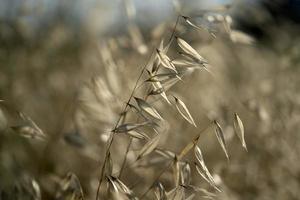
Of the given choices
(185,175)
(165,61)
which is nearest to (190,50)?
(165,61)

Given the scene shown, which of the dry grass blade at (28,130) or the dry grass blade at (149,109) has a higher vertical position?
the dry grass blade at (149,109)

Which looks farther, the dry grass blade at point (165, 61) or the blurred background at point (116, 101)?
the blurred background at point (116, 101)

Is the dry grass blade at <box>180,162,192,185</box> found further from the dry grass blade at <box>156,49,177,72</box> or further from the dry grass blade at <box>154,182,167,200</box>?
the dry grass blade at <box>156,49,177,72</box>

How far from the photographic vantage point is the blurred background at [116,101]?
3.87ft

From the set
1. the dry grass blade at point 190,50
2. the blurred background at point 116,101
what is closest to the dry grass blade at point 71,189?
the blurred background at point 116,101

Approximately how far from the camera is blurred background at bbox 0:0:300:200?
1.18 m

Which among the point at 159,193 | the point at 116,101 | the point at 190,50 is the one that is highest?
the point at 190,50

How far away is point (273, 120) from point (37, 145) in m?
0.63

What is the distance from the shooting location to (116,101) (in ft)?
3.69

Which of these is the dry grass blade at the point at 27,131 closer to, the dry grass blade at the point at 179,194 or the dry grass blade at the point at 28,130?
the dry grass blade at the point at 28,130

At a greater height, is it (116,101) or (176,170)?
(176,170)

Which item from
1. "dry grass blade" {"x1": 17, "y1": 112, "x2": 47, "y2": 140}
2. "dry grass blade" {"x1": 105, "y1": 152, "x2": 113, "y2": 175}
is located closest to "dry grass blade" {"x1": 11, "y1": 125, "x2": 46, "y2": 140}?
"dry grass blade" {"x1": 17, "y1": 112, "x2": 47, "y2": 140}

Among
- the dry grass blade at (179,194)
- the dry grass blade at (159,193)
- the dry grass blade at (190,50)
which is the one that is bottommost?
the dry grass blade at (159,193)

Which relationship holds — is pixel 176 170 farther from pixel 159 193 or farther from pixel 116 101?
pixel 116 101
